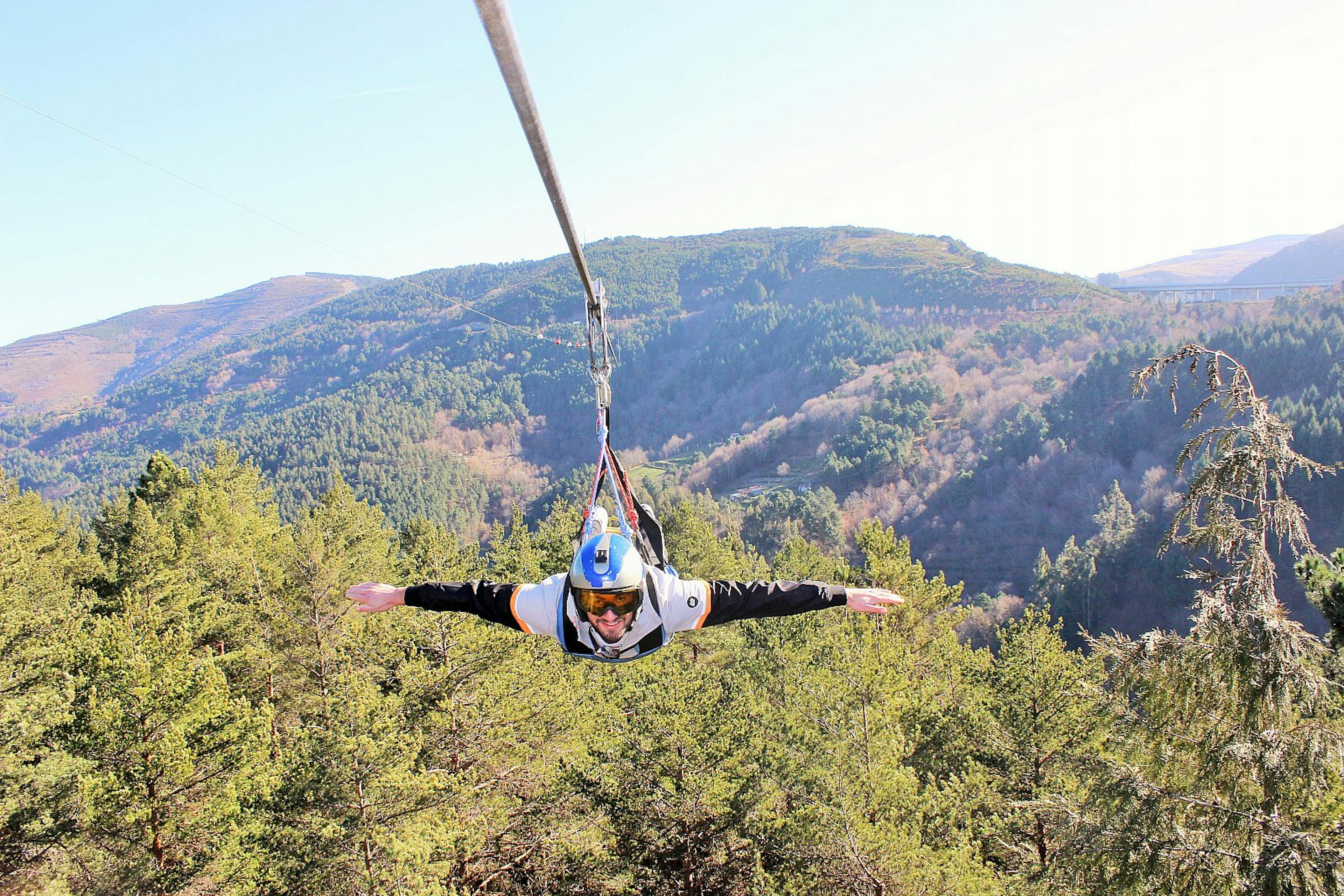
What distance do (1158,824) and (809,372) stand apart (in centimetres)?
19391

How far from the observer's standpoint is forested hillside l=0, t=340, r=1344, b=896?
7418 mm

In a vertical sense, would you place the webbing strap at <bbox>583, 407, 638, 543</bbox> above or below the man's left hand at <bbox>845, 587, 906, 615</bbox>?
above

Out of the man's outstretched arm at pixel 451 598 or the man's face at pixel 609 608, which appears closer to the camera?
the man's face at pixel 609 608

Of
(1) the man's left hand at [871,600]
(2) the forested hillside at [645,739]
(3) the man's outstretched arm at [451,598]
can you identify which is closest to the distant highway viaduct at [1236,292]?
(2) the forested hillside at [645,739]

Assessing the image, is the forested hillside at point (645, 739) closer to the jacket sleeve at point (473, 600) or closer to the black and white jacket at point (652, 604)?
the black and white jacket at point (652, 604)

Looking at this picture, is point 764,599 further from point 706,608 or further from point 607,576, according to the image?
point 607,576

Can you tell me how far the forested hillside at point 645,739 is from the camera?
24.3 feet

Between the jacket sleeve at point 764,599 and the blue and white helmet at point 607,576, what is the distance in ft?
2.19

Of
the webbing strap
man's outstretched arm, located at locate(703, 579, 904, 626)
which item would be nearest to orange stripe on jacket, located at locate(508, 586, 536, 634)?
the webbing strap

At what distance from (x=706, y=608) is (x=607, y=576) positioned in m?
0.86

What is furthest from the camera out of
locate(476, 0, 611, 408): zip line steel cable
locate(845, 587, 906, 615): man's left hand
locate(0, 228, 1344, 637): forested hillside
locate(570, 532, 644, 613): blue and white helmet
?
locate(0, 228, 1344, 637): forested hillside

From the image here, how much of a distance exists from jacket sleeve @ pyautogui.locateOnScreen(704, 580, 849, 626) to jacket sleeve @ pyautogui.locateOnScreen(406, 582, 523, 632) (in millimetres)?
1284

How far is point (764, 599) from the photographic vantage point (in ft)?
15.6

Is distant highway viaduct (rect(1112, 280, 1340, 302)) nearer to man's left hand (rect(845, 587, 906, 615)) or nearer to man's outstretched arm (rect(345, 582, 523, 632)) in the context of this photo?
man's left hand (rect(845, 587, 906, 615))
